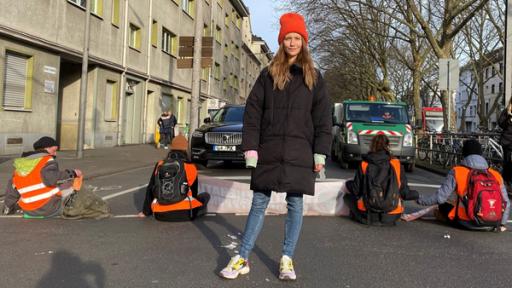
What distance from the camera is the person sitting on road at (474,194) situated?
5.43m

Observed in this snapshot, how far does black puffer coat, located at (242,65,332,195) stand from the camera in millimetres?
3605

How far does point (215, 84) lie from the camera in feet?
134

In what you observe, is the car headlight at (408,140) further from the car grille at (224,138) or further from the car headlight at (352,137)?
the car grille at (224,138)

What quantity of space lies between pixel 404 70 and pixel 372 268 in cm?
5202

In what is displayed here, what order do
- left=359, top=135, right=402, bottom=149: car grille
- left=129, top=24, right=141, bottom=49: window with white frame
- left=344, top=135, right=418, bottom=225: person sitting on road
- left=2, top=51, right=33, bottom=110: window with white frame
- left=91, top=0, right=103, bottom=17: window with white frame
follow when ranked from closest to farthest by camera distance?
left=344, top=135, right=418, bottom=225: person sitting on road < left=359, top=135, right=402, bottom=149: car grille < left=2, top=51, right=33, bottom=110: window with white frame < left=91, top=0, right=103, bottom=17: window with white frame < left=129, top=24, right=141, bottom=49: window with white frame

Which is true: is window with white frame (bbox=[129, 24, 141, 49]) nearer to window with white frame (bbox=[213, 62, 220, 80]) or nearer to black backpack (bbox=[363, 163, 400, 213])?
window with white frame (bbox=[213, 62, 220, 80])

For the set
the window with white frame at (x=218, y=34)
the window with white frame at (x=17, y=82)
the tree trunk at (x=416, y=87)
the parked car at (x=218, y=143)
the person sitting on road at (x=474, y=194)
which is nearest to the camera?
the person sitting on road at (x=474, y=194)

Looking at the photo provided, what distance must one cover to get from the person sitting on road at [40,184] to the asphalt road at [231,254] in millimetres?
195

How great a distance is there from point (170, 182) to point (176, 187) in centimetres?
10

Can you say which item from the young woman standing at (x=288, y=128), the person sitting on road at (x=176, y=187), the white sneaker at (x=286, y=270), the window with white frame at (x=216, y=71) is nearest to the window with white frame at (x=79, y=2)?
the person sitting on road at (x=176, y=187)

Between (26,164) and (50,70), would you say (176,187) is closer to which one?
(26,164)

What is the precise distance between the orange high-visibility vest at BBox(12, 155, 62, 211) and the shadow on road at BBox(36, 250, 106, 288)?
1.72 metres

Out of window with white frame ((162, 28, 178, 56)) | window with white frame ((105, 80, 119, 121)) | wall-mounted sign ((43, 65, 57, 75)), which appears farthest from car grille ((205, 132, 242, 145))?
window with white frame ((162, 28, 178, 56))

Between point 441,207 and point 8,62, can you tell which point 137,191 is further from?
point 8,62
